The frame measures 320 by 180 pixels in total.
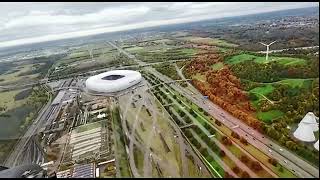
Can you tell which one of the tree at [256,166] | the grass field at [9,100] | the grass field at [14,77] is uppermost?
the tree at [256,166]

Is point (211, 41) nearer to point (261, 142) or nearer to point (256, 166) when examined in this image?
point (261, 142)

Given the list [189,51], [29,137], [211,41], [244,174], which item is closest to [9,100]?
[29,137]

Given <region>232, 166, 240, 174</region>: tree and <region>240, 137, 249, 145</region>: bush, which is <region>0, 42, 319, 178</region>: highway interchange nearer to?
<region>240, 137, 249, 145</region>: bush

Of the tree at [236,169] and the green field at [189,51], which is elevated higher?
the tree at [236,169]

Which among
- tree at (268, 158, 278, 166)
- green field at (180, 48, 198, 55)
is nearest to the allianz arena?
green field at (180, 48, 198, 55)

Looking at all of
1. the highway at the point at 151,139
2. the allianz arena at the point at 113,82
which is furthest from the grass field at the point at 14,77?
the highway at the point at 151,139

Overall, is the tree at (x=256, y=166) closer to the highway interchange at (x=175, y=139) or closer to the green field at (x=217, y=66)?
the highway interchange at (x=175, y=139)
